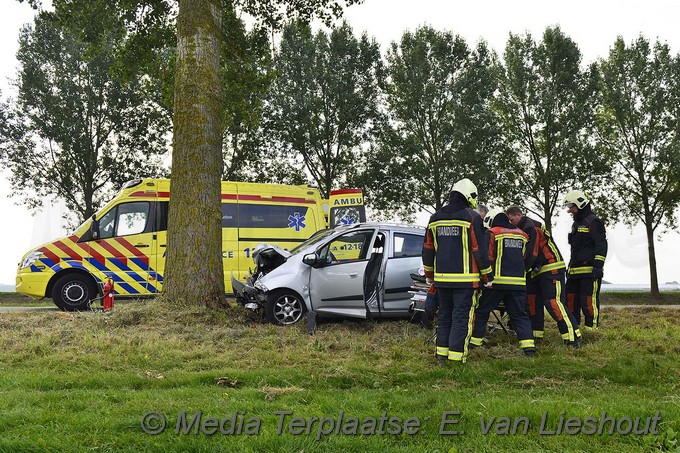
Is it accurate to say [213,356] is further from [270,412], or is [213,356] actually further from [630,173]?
[630,173]

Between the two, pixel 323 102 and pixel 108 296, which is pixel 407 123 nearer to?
pixel 323 102

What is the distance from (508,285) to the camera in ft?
22.5

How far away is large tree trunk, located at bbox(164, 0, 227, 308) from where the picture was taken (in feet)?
28.9

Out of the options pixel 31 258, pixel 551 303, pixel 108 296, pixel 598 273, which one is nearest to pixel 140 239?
pixel 31 258

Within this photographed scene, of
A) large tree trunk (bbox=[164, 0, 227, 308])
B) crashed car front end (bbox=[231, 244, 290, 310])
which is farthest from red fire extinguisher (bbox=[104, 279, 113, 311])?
crashed car front end (bbox=[231, 244, 290, 310])

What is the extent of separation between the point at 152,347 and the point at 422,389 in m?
3.21

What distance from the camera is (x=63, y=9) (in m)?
13.0

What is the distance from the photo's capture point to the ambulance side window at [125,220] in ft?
41.6

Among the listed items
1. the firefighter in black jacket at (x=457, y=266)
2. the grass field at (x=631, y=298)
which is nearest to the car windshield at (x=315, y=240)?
the firefighter in black jacket at (x=457, y=266)

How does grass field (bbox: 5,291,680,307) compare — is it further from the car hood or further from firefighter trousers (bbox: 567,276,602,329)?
the car hood

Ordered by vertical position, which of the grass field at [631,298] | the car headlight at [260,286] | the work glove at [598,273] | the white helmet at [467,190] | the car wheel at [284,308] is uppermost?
the white helmet at [467,190]

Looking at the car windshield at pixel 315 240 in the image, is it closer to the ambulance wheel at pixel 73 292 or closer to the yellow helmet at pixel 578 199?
the yellow helmet at pixel 578 199

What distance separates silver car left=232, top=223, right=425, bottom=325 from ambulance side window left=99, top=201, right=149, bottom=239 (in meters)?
4.84

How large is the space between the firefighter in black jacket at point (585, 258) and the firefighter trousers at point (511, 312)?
235 cm
